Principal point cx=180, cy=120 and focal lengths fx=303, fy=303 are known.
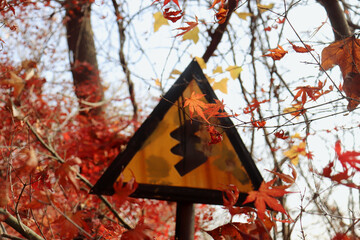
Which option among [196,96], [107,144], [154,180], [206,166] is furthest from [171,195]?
[107,144]

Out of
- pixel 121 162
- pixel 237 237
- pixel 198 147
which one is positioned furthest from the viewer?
pixel 198 147

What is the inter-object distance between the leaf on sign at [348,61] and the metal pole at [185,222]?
1267 millimetres

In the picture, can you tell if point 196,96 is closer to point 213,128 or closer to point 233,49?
point 213,128

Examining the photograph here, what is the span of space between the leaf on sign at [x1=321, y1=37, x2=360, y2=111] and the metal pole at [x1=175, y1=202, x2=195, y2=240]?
1.27 meters

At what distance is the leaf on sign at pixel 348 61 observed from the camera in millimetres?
1956

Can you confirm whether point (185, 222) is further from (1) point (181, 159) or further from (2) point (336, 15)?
(2) point (336, 15)

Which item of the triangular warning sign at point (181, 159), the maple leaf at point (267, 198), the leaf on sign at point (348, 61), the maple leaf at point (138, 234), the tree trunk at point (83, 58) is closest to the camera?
the maple leaf at point (138, 234)

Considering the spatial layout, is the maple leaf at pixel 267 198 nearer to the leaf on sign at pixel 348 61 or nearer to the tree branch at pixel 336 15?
the leaf on sign at pixel 348 61

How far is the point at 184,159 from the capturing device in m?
2.17

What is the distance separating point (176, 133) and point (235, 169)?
0.50m

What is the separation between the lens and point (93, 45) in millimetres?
7309

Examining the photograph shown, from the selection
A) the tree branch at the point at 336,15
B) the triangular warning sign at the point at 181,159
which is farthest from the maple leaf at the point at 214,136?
the tree branch at the point at 336,15

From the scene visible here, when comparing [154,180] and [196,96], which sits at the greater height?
[196,96]

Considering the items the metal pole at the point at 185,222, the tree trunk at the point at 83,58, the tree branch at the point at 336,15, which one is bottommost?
the metal pole at the point at 185,222
